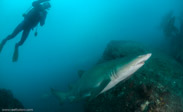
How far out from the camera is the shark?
3223 mm

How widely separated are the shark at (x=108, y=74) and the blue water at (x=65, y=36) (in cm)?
1091

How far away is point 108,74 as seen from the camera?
3.67m

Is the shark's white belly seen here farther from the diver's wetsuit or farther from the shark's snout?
the diver's wetsuit

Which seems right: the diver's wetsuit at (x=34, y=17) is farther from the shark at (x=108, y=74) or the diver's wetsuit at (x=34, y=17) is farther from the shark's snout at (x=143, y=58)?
the shark's snout at (x=143, y=58)

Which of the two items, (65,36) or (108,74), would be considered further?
(65,36)

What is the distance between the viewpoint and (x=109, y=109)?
4.69 meters

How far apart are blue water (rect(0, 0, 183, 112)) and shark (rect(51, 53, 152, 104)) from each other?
1091 cm

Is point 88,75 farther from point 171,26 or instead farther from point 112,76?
point 171,26

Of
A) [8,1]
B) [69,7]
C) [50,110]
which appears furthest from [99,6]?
[50,110]

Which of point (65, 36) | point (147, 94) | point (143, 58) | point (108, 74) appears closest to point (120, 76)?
point (108, 74)

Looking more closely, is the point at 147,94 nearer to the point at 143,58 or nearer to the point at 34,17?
the point at 143,58

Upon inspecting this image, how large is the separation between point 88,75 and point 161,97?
208 centimetres

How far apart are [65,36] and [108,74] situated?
129m

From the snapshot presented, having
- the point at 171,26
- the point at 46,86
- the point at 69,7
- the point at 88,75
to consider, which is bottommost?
the point at 46,86
